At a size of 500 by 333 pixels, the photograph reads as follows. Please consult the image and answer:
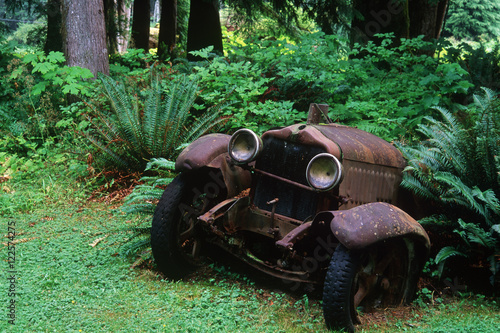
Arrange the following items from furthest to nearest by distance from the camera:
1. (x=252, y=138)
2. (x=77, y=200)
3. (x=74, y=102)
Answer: (x=74, y=102)
(x=77, y=200)
(x=252, y=138)

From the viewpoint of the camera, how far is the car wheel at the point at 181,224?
428cm

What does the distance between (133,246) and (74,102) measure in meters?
4.50

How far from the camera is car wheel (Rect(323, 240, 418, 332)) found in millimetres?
3510

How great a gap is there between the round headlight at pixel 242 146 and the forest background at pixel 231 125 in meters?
1.16

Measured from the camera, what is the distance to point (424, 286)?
4609mm

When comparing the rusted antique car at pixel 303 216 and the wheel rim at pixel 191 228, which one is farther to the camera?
the wheel rim at pixel 191 228

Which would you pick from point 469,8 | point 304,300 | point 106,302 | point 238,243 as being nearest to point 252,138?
point 238,243

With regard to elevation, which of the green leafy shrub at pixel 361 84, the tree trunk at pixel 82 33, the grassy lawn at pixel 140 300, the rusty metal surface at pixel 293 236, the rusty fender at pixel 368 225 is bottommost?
the grassy lawn at pixel 140 300

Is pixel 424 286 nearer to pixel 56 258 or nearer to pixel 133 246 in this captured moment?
pixel 133 246

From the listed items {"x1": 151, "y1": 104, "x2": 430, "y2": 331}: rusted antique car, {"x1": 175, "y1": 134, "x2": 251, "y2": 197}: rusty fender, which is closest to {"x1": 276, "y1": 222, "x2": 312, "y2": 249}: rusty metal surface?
{"x1": 151, "y1": 104, "x2": 430, "y2": 331}: rusted antique car

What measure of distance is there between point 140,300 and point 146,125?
3.25 m

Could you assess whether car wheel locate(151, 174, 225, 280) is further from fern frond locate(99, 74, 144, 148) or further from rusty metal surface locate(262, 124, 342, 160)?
fern frond locate(99, 74, 144, 148)

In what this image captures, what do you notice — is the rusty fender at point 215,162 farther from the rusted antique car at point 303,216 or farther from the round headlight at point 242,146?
the round headlight at point 242,146

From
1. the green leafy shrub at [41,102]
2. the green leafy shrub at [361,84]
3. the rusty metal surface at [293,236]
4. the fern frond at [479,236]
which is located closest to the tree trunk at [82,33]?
the green leafy shrub at [41,102]
